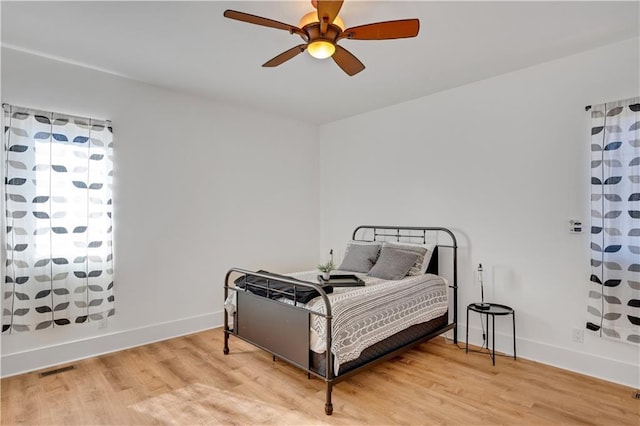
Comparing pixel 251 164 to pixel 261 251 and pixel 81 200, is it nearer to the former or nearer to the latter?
pixel 261 251

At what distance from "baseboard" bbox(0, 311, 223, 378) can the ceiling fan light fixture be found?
3.29m

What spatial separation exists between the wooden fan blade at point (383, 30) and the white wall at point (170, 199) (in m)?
2.63

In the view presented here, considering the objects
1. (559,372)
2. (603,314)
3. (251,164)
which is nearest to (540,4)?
(603,314)

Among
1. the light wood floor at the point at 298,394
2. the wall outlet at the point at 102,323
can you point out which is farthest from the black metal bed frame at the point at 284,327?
the wall outlet at the point at 102,323

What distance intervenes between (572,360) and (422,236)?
1841 mm

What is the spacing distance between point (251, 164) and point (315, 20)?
8.91 ft

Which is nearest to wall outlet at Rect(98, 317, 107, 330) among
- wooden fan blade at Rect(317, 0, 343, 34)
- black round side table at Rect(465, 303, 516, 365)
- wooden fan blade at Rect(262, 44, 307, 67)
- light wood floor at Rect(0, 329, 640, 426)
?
light wood floor at Rect(0, 329, 640, 426)

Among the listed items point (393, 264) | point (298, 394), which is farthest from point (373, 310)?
point (393, 264)

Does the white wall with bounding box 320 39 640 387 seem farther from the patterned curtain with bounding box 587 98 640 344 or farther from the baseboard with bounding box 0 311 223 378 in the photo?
the baseboard with bounding box 0 311 223 378

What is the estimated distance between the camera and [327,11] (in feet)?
6.43

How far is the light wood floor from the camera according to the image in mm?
2355

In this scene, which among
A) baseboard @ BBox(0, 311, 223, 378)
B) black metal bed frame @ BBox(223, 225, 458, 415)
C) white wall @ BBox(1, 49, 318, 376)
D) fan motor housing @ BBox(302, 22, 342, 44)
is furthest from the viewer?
white wall @ BBox(1, 49, 318, 376)

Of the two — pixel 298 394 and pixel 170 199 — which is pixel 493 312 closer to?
pixel 298 394

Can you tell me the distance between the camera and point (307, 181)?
5426 mm
